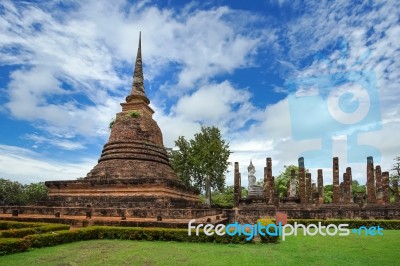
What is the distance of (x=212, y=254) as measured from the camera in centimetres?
786

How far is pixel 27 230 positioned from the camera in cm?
985

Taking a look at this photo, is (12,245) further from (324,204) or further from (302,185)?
(302,185)

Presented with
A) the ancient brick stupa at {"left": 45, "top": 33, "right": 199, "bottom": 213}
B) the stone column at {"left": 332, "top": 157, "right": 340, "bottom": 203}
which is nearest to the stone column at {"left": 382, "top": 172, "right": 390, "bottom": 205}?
the stone column at {"left": 332, "top": 157, "right": 340, "bottom": 203}

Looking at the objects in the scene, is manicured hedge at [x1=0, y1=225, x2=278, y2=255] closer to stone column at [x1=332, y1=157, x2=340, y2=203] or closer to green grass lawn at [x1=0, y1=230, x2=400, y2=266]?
green grass lawn at [x1=0, y1=230, x2=400, y2=266]

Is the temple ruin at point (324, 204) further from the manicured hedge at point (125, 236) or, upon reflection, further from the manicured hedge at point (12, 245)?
the manicured hedge at point (12, 245)

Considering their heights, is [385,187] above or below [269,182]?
below

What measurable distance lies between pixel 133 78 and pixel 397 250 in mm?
21013

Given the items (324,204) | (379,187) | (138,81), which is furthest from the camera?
(379,187)

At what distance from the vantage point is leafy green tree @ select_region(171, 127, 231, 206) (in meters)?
31.6

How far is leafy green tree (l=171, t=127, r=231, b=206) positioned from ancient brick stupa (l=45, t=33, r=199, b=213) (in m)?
7.43

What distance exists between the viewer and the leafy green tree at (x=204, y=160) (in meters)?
31.6

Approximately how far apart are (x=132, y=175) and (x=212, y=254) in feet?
41.2

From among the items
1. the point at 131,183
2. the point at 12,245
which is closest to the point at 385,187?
the point at 131,183

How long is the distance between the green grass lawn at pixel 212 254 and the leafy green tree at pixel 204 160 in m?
21.6
